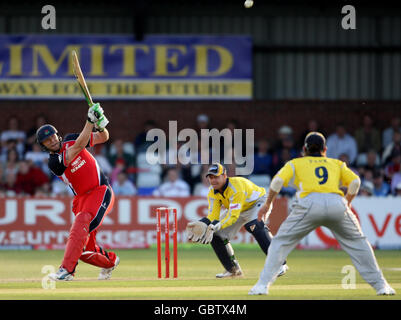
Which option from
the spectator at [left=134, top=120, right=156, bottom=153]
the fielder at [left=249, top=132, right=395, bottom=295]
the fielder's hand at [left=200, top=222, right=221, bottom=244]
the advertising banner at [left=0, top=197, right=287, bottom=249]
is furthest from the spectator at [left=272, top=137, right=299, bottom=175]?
the fielder at [left=249, top=132, right=395, bottom=295]

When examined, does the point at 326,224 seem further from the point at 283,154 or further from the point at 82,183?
the point at 283,154

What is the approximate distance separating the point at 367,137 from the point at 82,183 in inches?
555

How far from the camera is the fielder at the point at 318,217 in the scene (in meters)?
10.3

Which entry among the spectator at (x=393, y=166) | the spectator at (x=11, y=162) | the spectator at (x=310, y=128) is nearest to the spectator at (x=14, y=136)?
the spectator at (x=11, y=162)

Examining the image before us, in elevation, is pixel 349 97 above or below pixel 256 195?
above

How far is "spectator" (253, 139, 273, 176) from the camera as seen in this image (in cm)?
2315

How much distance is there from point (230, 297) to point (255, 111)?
17.4m

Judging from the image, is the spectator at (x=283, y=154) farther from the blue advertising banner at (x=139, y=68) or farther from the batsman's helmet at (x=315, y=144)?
the batsman's helmet at (x=315, y=144)

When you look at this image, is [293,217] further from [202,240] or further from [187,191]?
[187,191]

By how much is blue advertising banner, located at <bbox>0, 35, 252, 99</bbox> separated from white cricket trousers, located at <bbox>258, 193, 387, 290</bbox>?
611 inches

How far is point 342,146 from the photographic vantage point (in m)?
24.3
